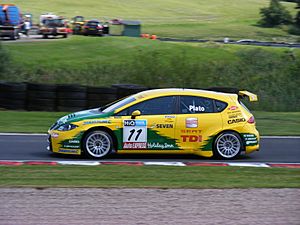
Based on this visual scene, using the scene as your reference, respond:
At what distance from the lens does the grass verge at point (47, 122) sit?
1817 centimetres

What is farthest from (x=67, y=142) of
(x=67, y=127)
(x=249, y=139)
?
(x=249, y=139)

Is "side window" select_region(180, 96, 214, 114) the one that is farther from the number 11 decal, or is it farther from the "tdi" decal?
the number 11 decal

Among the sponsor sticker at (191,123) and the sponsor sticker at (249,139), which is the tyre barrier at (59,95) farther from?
the sponsor sticker at (249,139)

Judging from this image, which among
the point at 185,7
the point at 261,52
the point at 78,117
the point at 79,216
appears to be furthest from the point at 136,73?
the point at 185,7

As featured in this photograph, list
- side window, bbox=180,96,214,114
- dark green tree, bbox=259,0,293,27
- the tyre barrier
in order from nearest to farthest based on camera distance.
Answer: side window, bbox=180,96,214,114, the tyre barrier, dark green tree, bbox=259,0,293,27

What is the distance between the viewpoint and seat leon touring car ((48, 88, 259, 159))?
13492mm

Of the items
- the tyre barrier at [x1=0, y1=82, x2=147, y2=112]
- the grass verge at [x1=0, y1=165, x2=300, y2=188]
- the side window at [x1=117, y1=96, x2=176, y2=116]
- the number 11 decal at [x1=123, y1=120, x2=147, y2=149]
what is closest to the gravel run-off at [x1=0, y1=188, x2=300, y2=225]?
the grass verge at [x1=0, y1=165, x2=300, y2=188]

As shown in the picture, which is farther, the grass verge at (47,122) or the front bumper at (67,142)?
the grass verge at (47,122)

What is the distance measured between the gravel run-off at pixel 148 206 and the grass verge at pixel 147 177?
44cm

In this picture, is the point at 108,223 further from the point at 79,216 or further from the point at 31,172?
the point at 31,172

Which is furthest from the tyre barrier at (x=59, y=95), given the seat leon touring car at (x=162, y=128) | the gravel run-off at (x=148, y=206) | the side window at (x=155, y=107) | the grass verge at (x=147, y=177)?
the gravel run-off at (x=148, y=206)

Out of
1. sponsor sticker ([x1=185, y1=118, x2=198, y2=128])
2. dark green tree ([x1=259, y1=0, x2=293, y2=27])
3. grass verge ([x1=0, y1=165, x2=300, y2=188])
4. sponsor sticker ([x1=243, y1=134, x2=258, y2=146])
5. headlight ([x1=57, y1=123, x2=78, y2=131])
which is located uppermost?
dark green tree ([x1=259, y1=0, x2=293, y2=27])

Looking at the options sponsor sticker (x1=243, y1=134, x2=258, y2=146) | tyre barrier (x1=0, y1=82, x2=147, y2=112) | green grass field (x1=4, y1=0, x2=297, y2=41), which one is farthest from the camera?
green grass field (x1=4, y1=0, x2=297, y2=41)

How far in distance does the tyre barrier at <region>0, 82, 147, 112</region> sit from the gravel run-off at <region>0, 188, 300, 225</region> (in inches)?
444
